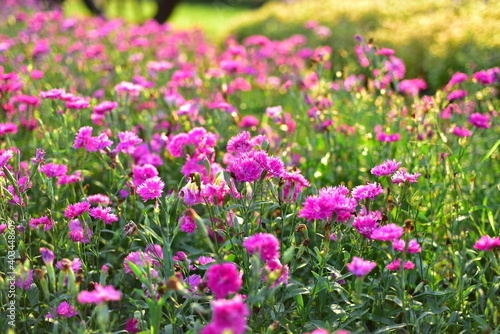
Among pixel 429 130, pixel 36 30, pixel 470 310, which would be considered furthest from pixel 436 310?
pixel 36 30

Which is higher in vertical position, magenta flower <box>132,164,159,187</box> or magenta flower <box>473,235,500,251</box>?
magenta flower <box>132,164,159,187</box>

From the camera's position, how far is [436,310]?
1987mm

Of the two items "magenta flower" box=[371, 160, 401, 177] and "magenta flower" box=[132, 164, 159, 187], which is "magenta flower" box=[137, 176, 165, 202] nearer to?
"magenta flower" box=[132, 164, 159, 187]

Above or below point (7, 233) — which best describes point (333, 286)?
below

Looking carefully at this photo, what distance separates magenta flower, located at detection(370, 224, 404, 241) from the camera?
1.69 m

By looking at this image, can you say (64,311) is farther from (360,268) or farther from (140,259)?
(360,268)

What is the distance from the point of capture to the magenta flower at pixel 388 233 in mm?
1689

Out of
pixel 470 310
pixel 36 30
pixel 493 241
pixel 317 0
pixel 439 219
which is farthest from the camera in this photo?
pixel 317 0

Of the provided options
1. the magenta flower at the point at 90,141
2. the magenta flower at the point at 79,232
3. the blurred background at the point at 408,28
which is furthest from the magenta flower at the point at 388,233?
the blurred background at the point at 408,28

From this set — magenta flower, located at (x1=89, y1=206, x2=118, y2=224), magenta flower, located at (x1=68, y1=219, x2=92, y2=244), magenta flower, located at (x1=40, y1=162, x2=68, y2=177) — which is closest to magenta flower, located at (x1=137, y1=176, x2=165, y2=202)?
magenta flower, located at (x1=89, y1=206, x2=118, y2=224)

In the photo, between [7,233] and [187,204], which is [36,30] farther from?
[187,204]

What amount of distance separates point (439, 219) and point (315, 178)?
2.29ft

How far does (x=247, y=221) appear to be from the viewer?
202 cm

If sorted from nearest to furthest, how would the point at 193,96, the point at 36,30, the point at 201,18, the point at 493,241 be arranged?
1. the point at 493,241
2. the point at 193,96
3. the point at 36,30
4. the point at 201,18
